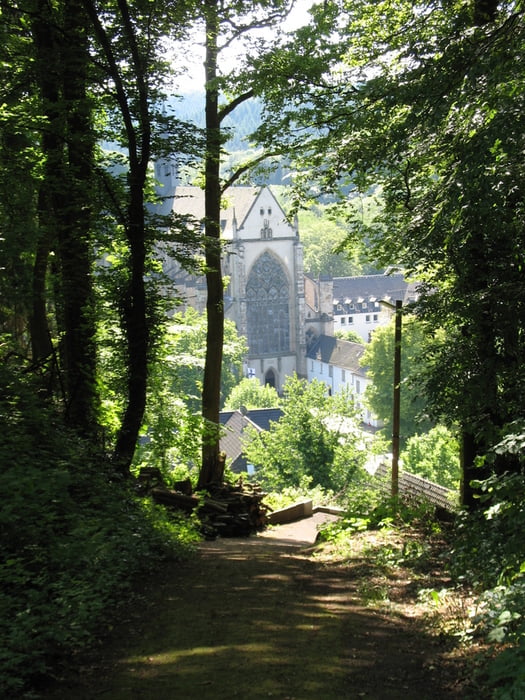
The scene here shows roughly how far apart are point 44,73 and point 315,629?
7.69 m

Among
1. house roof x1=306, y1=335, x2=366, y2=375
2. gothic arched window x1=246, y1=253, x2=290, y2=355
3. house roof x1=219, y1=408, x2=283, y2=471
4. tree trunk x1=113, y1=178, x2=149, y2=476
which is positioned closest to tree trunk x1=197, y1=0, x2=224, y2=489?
tree trunk x1=113, y1=178, x2=149, y2=476

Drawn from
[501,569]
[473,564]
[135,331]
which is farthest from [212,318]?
[501,569]

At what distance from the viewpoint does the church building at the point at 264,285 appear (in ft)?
229

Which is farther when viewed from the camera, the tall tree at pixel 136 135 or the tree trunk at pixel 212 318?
the tree trunk at pixel 212 318

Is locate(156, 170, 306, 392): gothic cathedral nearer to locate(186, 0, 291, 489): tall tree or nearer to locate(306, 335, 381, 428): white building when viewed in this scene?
locate(306, 335, 381, 428): white building

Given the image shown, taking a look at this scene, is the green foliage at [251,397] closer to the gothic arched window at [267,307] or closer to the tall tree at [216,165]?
the gothic arched window at [267,307]

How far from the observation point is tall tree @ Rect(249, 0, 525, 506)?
18.2 ft

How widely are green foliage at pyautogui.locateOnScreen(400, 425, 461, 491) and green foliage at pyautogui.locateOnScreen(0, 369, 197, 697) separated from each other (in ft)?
96.4

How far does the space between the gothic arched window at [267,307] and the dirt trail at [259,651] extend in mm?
66131

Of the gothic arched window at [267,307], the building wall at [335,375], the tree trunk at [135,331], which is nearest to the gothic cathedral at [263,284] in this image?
the gothic arched window at [267,307]

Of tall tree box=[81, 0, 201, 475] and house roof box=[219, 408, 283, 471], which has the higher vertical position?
tall tree box=[81, 0, 201, 475]

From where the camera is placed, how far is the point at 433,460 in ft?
121

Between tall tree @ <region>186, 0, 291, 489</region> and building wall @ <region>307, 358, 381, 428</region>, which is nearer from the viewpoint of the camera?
tall tree @ <region>186, 0, 291, 489</region>

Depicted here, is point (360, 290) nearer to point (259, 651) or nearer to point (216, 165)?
point (216, 165)
